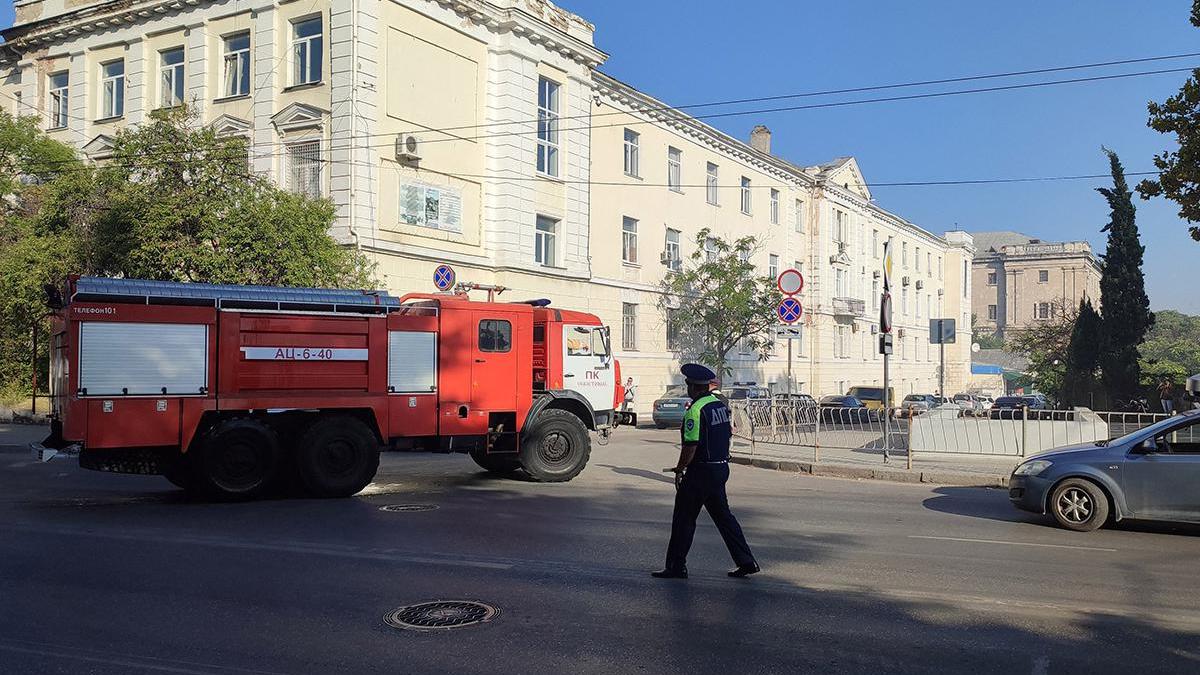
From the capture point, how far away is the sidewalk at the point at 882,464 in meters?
15.2

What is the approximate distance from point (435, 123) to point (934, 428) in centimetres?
1671

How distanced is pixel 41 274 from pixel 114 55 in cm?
912

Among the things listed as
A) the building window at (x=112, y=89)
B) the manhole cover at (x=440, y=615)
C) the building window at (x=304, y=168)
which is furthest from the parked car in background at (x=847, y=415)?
the building window at (x=112, y=89)

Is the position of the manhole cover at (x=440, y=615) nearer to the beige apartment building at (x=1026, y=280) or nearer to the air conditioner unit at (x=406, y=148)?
the air conditioner unit at (x=406, y=148)

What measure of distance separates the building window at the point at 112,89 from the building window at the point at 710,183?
2339 centimetres

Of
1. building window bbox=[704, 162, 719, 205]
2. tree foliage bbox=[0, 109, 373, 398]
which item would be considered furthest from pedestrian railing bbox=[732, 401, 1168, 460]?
building window bbox=[704, 162, 719, 205]

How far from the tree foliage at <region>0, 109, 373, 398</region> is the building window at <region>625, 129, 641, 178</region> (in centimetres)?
1492

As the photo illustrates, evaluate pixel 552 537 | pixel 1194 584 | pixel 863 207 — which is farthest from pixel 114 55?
pixel 863 207

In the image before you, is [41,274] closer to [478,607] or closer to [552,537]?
[552,537]

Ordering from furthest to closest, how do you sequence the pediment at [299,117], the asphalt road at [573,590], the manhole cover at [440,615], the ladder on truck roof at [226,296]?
the pediment at [299,117] < the ladder on truck roof at [226,296] < the manhole cover at [440,615] < the asphalt road at [573,590]

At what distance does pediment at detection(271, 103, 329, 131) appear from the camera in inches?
978

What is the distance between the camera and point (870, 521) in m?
10.8

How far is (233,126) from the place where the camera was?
85.9 ft

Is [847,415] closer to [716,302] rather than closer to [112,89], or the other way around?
[716,302]
